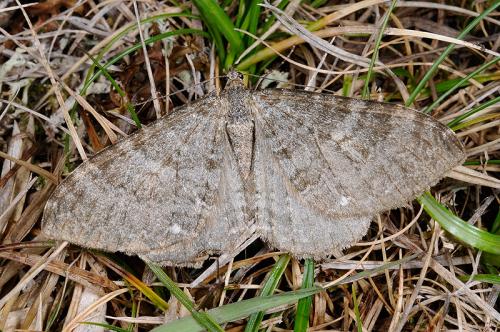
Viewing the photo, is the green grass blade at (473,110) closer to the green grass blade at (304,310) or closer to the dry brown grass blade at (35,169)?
the green grass blade at (304,310)

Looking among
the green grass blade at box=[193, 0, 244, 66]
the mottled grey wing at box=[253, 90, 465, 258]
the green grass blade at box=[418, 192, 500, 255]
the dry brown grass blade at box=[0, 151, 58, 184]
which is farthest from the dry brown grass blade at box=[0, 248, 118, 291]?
the green grass blade at box=[418, 192, 500, 255]

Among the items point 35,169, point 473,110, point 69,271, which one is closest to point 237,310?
point 69,271

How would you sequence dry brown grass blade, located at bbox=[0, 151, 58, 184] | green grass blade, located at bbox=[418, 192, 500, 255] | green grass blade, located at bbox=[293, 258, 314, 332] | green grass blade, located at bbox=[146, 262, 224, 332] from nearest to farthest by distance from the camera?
green grass blade, located at bbox=[146, 262, 224, 332] → green grass blade, located at bbox=[293, 258, 314, 332] → green grass blade, located at bbox=[418, 192, 500, 255] → dry brown grass blade, located at bbox=[0, 151, 58, 184]

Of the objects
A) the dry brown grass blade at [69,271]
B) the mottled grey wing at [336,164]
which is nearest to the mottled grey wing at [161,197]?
the mottled grey wing at [336,164]

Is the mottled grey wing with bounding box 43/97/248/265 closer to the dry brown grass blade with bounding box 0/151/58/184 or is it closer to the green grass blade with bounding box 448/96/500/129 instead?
the dry brown grass blade with bounding box 0/151/58/184

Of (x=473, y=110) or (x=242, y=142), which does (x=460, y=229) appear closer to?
(x=473, y=110)

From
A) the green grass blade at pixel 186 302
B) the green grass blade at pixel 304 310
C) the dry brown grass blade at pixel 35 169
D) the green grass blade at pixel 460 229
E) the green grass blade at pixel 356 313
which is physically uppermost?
the dry brown grass blade at pixel 35 169
